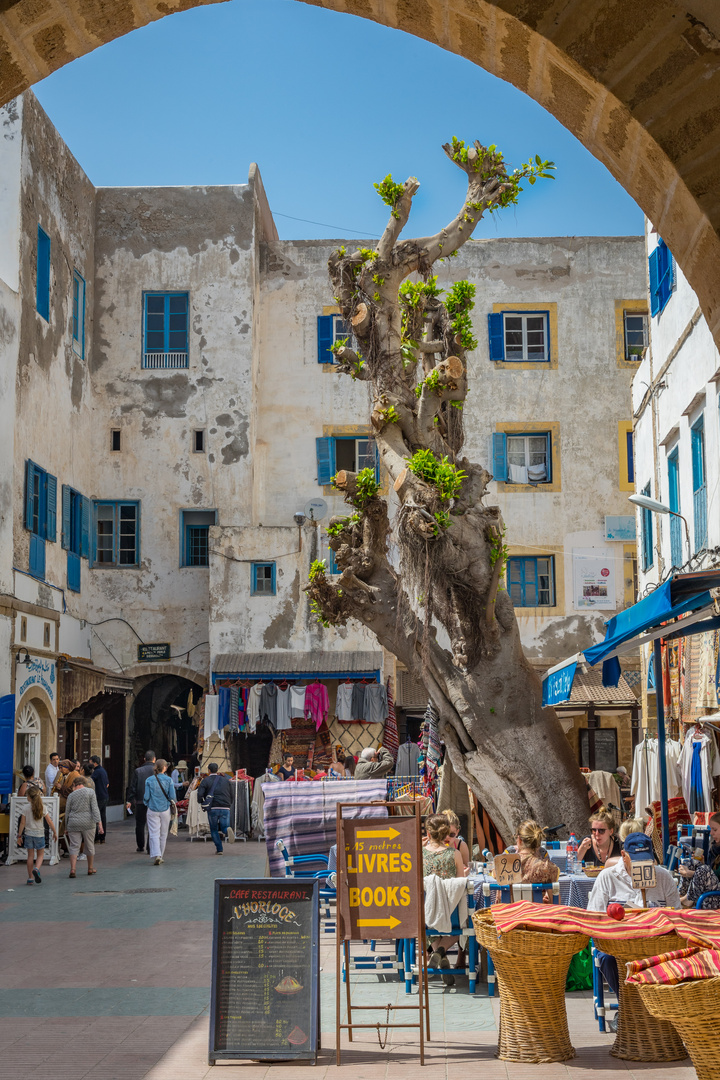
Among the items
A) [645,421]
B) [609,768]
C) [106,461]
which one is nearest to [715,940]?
[645,421]

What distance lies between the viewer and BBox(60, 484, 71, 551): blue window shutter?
2580 cm

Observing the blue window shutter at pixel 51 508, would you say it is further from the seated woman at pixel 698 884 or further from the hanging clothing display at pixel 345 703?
the seated woman at pixel 698 884

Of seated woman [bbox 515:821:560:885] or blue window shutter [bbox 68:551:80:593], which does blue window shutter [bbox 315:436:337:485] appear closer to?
blue window shutter [bbox 68:551:80:593]

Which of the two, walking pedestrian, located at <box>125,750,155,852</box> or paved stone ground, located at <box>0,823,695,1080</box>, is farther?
walking pedestrian, located at <box>125,750,155,852</box>

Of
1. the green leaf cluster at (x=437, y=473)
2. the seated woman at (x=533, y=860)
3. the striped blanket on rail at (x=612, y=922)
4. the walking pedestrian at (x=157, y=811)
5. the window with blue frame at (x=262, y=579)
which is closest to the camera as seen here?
the striped blanket on rail at (x=612, y=922)

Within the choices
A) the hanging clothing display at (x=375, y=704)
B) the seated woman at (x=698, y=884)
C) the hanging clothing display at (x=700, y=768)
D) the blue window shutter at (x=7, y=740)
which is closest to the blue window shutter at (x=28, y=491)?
the blue window shutter at (x=7, y=740)

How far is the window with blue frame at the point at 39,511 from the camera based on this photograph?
75.9ft

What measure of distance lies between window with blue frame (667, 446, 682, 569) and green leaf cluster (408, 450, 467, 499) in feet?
19.0

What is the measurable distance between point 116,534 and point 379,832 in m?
21.8

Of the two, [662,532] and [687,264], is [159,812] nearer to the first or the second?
[662,532]

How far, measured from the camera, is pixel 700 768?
13.8 meters

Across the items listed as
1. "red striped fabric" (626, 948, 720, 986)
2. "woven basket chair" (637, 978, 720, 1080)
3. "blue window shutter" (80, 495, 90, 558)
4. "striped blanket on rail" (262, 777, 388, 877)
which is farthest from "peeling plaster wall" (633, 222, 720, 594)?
"blue window shutter" (80, 495, 90, 558)

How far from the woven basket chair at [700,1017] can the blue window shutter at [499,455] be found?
23.3 meters

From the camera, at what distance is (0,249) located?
2294 centimetres
